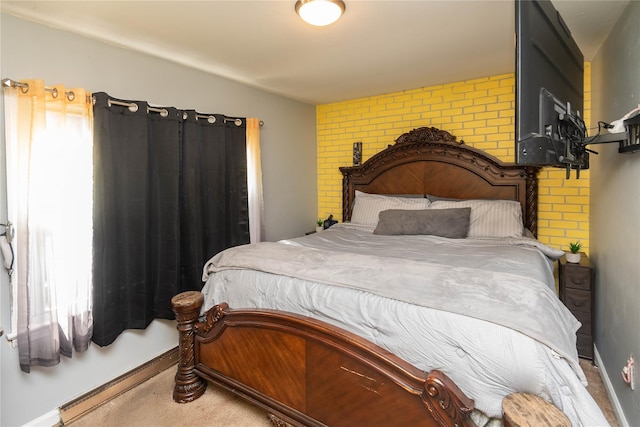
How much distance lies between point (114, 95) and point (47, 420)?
80.4 inches

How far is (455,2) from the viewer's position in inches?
70.5

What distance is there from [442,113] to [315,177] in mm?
1701

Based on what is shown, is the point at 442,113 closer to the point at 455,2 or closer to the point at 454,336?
the point at 455,2

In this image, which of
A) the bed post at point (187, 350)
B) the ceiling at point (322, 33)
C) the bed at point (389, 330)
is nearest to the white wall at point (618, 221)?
the ceiling at point (322, 33)

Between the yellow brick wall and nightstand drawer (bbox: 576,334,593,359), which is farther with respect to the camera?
the yellow brick wall

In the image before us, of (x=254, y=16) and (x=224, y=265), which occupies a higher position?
(x=254, y=16)

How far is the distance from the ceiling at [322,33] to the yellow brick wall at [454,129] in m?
0.30

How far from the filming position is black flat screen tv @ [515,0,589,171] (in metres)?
1.16

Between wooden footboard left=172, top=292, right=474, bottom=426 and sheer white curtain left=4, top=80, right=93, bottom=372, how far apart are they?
65 centimetres

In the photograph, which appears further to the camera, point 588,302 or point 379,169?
point 379,169

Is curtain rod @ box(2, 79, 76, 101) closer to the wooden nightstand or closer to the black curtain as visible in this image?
the black curtain

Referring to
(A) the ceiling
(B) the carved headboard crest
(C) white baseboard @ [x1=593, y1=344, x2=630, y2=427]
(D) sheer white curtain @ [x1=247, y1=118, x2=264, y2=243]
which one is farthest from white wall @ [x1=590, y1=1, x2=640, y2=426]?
(D) sheer white curtain @ [x1=247, y1=118, x2=264, y2=243]

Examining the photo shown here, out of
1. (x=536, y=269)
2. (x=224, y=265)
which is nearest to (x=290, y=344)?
(x=224, y=265)

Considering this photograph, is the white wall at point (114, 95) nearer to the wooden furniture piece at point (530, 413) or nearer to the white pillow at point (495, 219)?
the white pillow at point (495, 219)
